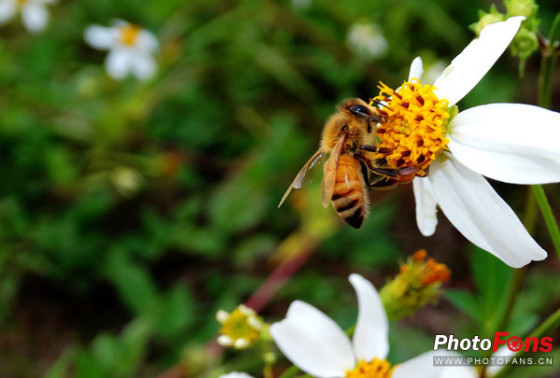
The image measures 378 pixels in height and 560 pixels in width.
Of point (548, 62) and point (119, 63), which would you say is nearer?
point (548, 62)

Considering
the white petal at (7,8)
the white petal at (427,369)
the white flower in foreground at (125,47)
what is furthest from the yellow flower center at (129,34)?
the white petal at (427,369)

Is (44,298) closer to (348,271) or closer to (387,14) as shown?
(348,271)

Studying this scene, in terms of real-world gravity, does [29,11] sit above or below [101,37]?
above

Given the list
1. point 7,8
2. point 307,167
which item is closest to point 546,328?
point 307,167

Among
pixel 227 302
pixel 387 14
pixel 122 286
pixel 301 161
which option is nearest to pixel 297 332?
pixel 227 302

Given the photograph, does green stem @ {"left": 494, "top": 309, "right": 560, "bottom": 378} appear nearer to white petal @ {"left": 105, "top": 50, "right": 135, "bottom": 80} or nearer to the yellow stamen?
the yellow stamen

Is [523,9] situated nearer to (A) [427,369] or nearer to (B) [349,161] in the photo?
(B) [349,161]
